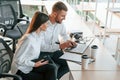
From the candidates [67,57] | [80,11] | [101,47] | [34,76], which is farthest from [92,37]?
[80,11]

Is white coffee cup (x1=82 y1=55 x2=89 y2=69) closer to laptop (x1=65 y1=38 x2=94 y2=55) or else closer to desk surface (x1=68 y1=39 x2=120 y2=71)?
desk surface (x1=68 y1=39 x2=120 y2=71)

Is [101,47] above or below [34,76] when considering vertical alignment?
above

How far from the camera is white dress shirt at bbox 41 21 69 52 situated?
288cm

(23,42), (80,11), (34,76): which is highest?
Answer: (80,11)

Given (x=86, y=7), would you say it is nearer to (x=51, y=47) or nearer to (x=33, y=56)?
(x=51, y=47)

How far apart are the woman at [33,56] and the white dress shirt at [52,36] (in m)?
0.32

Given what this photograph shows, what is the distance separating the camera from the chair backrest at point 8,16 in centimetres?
412

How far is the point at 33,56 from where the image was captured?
2463 mm

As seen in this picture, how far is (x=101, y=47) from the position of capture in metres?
2.83

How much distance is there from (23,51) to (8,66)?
0.81 ft

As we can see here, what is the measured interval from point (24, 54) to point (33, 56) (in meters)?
0.13

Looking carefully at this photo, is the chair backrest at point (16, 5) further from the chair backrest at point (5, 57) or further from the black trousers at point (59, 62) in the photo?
the chair backrest at point (5, 57)

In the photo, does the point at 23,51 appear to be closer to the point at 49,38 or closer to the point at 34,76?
the point at 34,76

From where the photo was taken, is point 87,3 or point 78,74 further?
point 87,3
